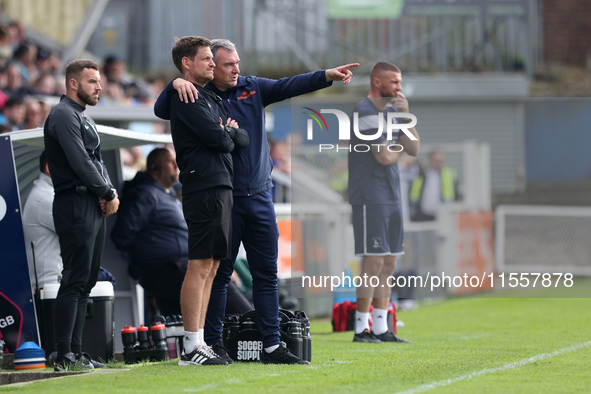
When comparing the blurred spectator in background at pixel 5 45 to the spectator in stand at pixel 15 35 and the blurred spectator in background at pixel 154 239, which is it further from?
the blurred spectator in background at pixel 154 239

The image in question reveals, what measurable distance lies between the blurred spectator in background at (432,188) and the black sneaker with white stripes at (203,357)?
30.2 feet

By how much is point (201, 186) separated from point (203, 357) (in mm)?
1112

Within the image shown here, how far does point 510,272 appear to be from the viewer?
56.5 feet

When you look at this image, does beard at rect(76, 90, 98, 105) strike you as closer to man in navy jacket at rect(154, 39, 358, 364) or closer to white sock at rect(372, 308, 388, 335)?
man in navy jacket at rect(154, 39, 358, 364)

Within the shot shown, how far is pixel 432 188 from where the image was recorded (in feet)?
56.7

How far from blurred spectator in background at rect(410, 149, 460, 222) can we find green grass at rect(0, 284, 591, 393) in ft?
18.0

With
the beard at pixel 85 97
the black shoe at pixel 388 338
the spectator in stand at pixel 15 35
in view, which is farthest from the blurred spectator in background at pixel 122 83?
the beard at pixel 85 97

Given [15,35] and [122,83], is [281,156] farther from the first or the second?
[15,35]

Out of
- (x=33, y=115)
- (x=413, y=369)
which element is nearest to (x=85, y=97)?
(x=413, y=369)

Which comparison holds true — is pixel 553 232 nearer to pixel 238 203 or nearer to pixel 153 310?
pixel 153 310

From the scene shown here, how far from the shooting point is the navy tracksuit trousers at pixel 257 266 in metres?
8.11

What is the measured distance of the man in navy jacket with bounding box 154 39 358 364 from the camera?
26.5 ft

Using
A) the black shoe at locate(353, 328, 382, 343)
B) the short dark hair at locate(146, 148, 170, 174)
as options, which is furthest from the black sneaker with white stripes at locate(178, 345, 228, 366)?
the short dark hair at locate(146, 148, 170, 174)

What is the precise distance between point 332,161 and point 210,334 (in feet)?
18.0
